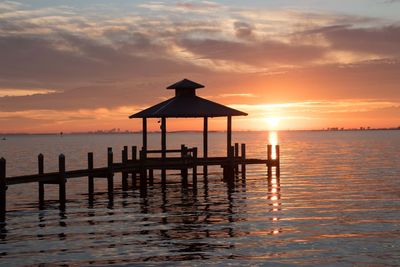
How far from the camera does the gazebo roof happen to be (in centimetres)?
3269

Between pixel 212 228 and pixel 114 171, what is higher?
pixel 114 171

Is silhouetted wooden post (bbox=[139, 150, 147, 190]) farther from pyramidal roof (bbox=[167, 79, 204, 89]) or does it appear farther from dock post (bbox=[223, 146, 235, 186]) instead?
dock post (bbox=[223, 146, 235, 186])

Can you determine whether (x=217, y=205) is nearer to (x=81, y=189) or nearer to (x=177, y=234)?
(x=177, y=234)

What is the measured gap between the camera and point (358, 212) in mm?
22172

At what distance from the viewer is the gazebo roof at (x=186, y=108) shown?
3269cm

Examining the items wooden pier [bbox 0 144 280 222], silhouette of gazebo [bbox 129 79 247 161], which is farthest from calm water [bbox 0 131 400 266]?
silhouette of gazebo [bbox 129 79 247 161]

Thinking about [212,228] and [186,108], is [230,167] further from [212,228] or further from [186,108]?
[212,228]

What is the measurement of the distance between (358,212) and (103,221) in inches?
359

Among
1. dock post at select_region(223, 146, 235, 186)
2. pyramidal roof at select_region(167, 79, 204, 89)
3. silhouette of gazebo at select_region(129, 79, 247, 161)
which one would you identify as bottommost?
dock post at select_region(223, 146, 235, 186)

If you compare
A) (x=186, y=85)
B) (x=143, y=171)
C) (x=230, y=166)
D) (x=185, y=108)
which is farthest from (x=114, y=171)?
(x=230, y=166)

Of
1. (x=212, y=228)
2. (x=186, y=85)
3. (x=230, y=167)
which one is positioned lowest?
(x=212, y=228)

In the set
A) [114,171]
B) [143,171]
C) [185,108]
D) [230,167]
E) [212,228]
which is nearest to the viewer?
[212,228]

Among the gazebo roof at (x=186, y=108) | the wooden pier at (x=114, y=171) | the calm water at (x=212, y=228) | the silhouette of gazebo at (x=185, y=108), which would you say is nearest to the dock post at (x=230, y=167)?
the wooden pier at (x=114, y=171)

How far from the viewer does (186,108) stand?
33.1 meters
